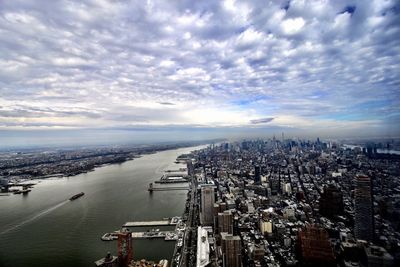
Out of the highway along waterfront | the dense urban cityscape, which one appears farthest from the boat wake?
the dense urban cityscape

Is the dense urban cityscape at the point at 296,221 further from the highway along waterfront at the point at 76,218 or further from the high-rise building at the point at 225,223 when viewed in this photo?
the highway along waterfront at the point at 76,218

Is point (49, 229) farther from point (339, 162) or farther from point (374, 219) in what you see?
point (339, 162)

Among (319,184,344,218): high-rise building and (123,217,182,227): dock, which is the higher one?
(319,184,344,218): high-rise building

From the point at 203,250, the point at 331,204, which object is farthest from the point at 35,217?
the point at 331,204

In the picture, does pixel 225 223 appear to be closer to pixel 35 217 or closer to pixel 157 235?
pixel 157 235

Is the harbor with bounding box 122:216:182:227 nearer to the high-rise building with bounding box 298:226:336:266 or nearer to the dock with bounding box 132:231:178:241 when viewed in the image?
the dock with bounding box 132:231:178:241
